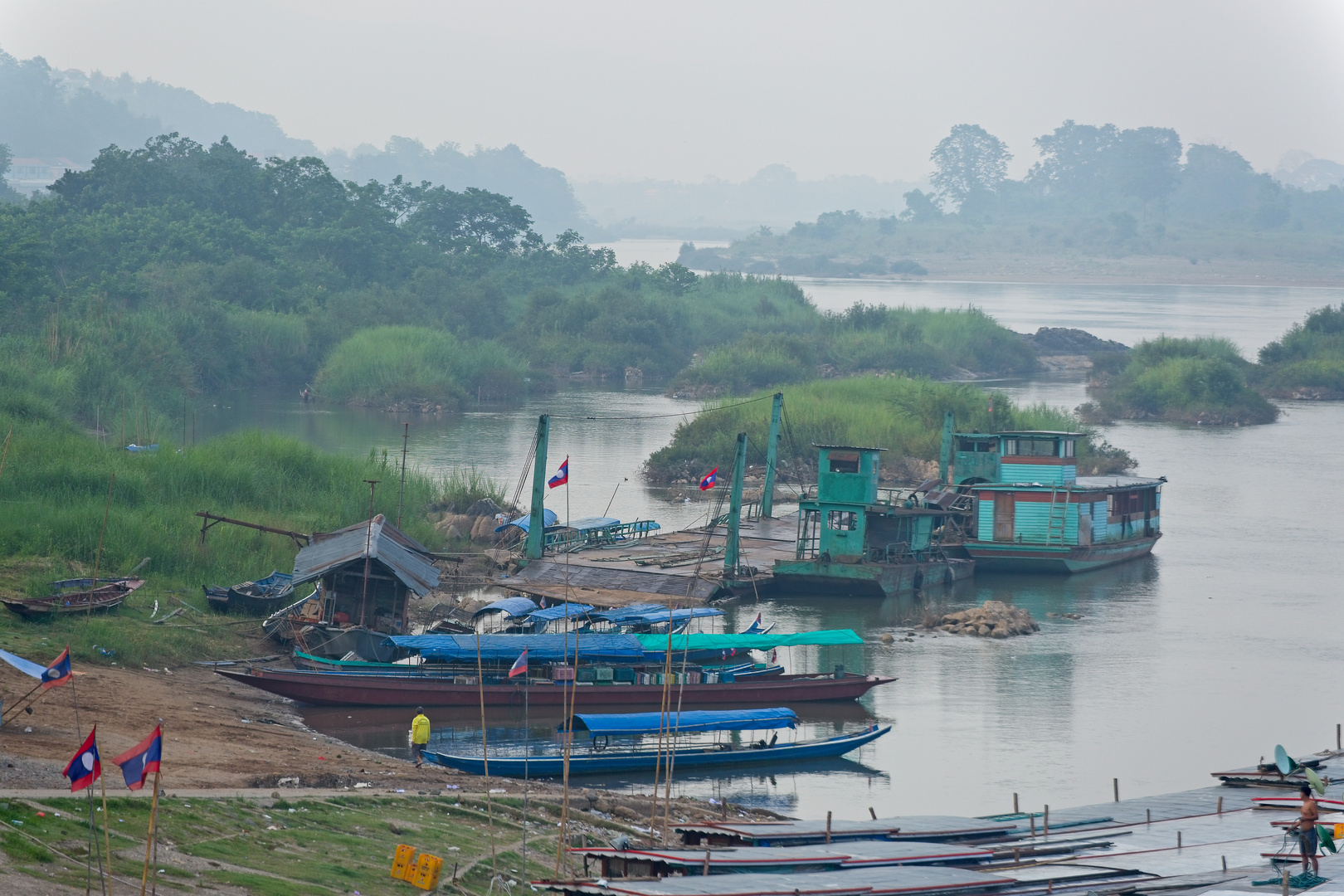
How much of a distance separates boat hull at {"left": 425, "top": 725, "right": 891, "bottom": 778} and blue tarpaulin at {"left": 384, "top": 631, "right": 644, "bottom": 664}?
3389mm

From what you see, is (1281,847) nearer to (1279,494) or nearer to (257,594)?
(257,594)

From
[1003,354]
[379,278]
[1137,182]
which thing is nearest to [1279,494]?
[1003,354]

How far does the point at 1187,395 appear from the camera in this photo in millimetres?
69312

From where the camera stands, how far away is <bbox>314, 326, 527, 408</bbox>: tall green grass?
6512 centimetres

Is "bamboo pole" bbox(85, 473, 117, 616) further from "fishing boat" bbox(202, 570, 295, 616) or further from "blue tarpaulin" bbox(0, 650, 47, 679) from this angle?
"blue tarpaulin" bbox(0, 650, 47, 679)

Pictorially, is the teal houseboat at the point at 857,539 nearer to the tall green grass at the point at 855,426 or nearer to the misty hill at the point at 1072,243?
the tall green grass at the point at 855,426

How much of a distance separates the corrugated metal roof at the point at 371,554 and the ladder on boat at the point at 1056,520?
1830 centimetres

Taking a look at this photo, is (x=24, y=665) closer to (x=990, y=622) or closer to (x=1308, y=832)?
(x=1308, y=832)

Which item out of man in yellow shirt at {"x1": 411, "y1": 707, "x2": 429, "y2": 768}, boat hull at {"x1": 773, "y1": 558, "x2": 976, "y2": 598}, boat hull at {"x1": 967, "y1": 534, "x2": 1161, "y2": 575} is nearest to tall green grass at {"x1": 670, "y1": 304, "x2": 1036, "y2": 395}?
boat hull at {"x1": 967, "y1": 534, "x2": 1161, "y2": 575}

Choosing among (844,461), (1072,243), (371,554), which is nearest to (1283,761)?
(371,554)

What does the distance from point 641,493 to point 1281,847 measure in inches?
1379

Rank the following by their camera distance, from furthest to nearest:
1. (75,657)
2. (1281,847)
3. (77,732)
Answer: (75,657) → (77,732) → (1281,847)

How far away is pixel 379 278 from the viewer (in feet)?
280

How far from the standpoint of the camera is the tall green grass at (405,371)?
65.1 m
